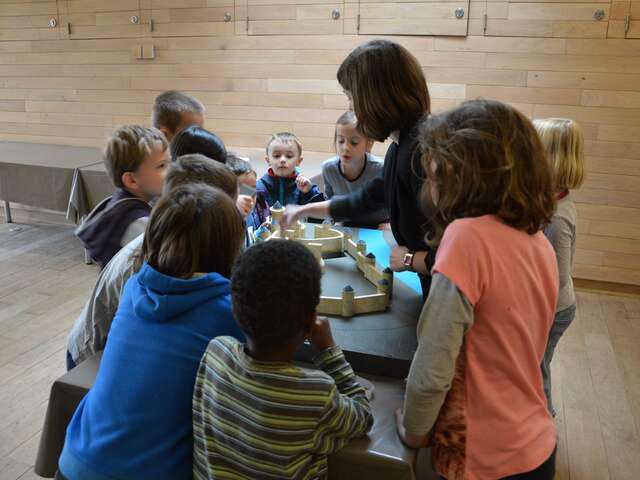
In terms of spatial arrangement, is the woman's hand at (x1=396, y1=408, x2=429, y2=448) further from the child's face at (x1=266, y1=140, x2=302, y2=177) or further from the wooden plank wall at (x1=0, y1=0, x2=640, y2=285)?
the wooden plank wall at (x1=0, y1=0, x2=640, y2=285)

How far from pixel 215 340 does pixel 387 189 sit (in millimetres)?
751

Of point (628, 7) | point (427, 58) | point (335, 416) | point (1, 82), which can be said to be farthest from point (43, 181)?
point (628, 7)

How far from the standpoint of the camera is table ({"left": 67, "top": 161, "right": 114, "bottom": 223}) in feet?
13.8

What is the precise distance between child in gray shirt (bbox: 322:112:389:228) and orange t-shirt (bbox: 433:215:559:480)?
5.46ft

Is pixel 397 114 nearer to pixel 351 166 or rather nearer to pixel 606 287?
pixel 351 166

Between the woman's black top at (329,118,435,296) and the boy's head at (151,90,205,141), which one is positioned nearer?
the woman's black top at (329,118,435,296)

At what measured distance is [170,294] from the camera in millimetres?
1211

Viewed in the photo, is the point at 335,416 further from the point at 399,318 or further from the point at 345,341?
the point at 399,318

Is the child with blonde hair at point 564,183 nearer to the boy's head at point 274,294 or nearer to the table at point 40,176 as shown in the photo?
the boy's head at point 274,294

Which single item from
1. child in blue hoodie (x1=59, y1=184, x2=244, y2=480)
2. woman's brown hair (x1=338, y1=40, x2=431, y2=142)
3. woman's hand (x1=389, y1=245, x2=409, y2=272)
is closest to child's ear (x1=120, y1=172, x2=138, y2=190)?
child in blue hoodie (x1=59, y1=184, x2=244, y2=480)

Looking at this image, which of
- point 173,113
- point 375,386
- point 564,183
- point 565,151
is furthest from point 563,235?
point 173,113

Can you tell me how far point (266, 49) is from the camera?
4.55 m

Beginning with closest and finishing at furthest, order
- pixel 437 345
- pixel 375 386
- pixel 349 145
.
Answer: pixel 437 345, pixel 375 386, pixel 349 145

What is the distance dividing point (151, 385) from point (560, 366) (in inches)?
95.9
